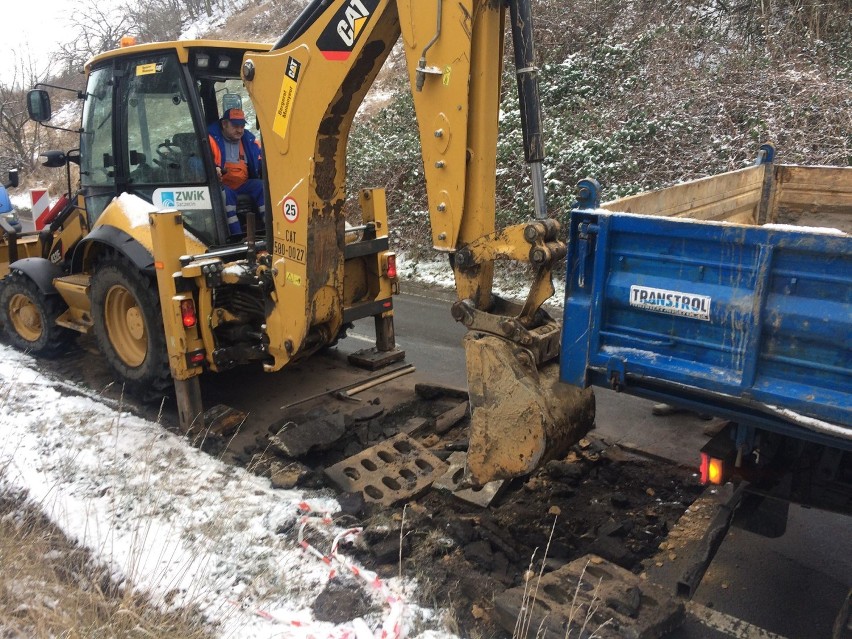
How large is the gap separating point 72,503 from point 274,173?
2.34m

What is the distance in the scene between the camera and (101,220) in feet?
18.0

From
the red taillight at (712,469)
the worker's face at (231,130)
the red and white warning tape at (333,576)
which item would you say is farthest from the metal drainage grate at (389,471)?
the worker's face at (231,130)

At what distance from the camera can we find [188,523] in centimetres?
381

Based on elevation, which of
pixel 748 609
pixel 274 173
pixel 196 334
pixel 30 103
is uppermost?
A: pixel 30 103

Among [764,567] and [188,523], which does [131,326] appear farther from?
[764,567]

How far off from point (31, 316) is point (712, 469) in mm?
6277

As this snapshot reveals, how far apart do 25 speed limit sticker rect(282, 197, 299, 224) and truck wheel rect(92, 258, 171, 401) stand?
1.29 metres

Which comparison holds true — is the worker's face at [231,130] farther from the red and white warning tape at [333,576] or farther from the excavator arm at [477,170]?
the red and white warning tape at [333,576]

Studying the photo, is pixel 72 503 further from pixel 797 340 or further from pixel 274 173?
pixel 797 340


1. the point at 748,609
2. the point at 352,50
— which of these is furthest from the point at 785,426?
the point at 352,50

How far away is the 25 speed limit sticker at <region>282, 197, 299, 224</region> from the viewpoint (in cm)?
450

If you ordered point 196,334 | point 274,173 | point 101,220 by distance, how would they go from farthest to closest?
1. point 101,220
2. point 196,334
3. point 274,173

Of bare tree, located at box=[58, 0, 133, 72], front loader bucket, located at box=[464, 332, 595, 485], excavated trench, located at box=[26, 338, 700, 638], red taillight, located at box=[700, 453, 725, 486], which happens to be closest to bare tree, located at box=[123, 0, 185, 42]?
bare tree, located at box=[58, 0, 133, 72]

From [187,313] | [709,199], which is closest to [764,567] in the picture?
[709,199]
